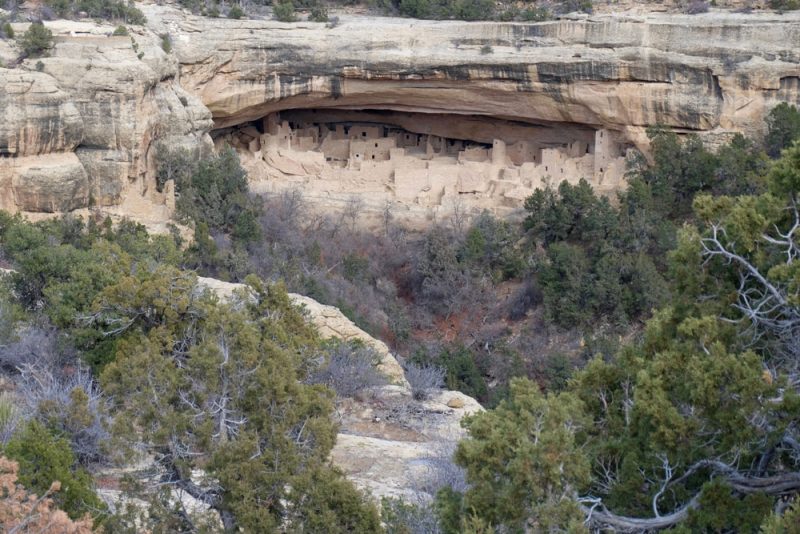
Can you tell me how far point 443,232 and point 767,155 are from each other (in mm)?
5440

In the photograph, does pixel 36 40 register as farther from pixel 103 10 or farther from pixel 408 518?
pixel 408 518

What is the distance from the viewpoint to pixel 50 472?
8250 mm

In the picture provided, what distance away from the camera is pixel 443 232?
75.6ft

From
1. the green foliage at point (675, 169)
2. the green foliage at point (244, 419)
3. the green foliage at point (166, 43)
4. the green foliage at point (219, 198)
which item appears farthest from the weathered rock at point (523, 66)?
the green foliage at point (244, 419)

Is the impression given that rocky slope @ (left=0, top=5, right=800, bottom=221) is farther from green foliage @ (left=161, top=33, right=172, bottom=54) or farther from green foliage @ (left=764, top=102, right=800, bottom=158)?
green foliage @ (left=764, top=102, right=800, bottom=158)

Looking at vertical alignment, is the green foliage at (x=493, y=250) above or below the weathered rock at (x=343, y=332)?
below

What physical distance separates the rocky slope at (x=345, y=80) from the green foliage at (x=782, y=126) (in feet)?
1.48

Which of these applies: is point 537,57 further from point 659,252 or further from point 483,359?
point 483,359

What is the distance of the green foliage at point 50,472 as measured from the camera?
8.21 meters

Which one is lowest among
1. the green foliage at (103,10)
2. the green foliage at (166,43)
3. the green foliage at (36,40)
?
the green foliage at (166,43)

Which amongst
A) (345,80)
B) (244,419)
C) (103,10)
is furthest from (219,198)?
(244,419)

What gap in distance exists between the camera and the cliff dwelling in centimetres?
2367

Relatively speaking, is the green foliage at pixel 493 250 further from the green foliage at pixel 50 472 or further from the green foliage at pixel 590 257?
the green foliage at pixel 50 472

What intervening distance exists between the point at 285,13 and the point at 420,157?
3.60 meters
